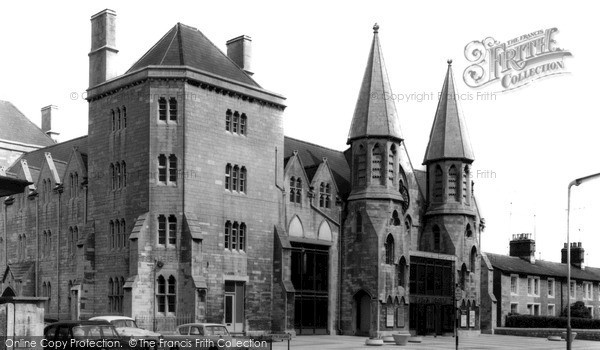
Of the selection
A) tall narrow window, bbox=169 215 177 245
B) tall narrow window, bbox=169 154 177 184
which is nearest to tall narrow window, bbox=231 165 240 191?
tall narrow window, bbox=169 154 177 184

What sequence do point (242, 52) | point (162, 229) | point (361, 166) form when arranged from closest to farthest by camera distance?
1. point (162, 229)
2. point (242, 52)
3. point (361, 166)

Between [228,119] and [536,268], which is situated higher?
[228,119]

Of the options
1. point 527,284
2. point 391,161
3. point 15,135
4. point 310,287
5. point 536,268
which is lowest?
point 527,284

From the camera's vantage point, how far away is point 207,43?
5188 centimetres

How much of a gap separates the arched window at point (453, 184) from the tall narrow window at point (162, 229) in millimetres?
25632

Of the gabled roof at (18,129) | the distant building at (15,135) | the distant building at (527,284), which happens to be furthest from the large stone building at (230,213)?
the gabled roof at (18,129)

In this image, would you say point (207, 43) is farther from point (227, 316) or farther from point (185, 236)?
point (227, 316)

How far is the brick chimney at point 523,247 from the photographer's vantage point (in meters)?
79.5

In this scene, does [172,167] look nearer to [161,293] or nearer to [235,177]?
[235,177]

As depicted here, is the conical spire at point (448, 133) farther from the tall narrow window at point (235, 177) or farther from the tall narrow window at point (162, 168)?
the tall narrow window at point (162, 168)

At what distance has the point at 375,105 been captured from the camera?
5634 centimetres

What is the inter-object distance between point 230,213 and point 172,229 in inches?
164

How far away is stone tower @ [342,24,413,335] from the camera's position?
5466cm

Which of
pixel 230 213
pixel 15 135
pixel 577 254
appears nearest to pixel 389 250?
pixel 230 213
